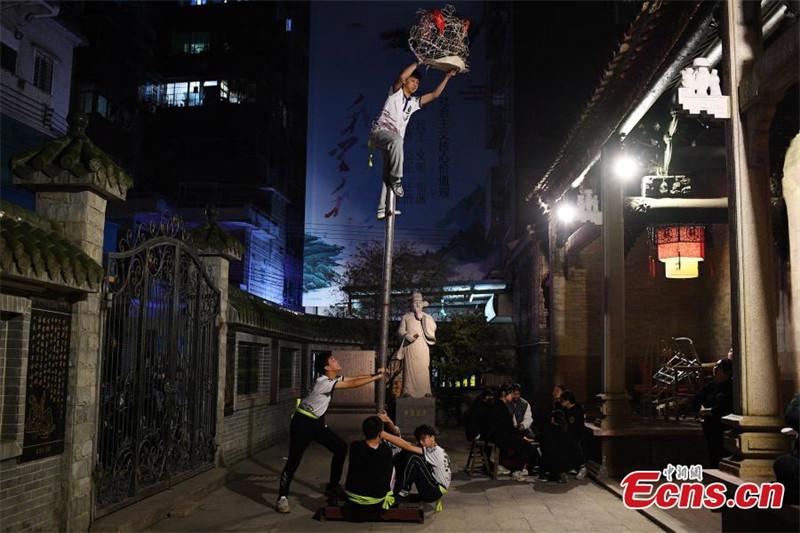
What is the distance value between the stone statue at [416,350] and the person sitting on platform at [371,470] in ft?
17.8

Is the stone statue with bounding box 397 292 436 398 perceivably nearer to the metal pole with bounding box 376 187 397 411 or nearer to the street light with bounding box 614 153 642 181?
the street light with bounding box 614 153 642 181

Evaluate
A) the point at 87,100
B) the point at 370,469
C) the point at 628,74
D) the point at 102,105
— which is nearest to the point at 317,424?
the point at 370,469

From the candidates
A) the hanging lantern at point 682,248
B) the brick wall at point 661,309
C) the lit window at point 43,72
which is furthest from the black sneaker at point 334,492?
the lit window at point 43,72

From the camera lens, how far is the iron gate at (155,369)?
7812 mm

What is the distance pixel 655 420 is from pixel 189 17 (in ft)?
118

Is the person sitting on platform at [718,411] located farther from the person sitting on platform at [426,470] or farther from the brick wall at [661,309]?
the brick wall at [661,309]

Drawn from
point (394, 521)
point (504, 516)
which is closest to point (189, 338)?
point (394, 521)

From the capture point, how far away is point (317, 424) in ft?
28.1

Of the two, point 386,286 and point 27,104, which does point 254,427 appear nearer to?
point 386,286

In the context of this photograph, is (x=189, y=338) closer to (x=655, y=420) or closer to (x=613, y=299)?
(x=613, y=299)

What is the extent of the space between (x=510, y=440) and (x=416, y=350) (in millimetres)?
2854

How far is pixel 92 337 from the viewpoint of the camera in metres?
7.19

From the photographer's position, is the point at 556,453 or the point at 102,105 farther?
the point at 102,105

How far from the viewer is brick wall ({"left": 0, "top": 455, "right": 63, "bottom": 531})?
595 cm
